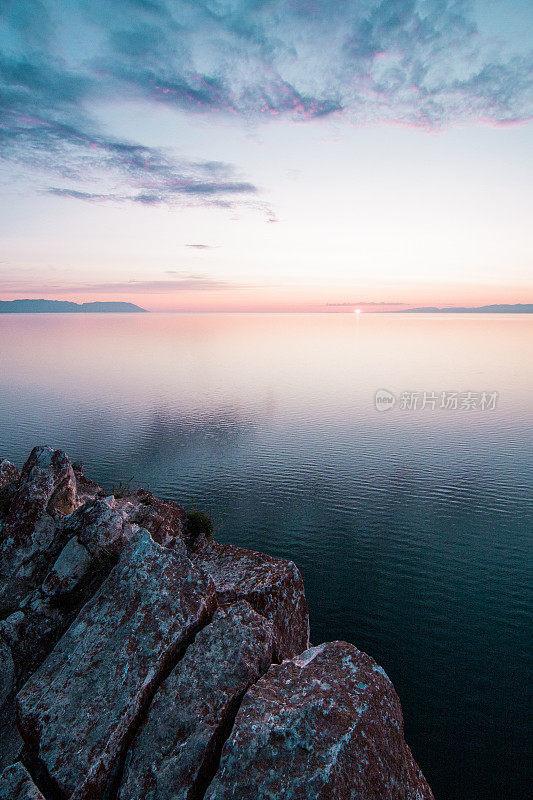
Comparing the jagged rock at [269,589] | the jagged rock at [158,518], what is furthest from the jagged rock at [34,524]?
the jagged rock at [269,589]

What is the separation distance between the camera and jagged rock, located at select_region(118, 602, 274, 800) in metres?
12.4

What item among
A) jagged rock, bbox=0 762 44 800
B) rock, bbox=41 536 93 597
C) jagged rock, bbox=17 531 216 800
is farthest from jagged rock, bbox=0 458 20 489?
jagged rock, bbox=0 762 44 800

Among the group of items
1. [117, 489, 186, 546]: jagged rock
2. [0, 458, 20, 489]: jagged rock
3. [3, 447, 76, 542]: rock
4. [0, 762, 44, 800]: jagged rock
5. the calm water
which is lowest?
the calm water

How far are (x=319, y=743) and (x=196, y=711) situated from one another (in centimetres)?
400

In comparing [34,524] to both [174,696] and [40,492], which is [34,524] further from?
[174,696]

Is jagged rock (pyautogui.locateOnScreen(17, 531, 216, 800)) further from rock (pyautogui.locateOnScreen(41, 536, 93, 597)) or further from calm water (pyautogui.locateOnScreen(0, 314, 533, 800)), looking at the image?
calm water (pyautogui.locateOnScreen(0, 314, 533, 800))

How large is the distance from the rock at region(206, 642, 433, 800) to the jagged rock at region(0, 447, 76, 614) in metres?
13.6

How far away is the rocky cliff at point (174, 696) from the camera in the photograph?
39.7 ft

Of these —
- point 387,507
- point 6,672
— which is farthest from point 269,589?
point 387,507

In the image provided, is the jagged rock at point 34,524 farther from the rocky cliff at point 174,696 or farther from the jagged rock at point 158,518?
the jagged rock at point 158,518

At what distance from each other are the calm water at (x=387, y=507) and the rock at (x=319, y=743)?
20363 millimetres

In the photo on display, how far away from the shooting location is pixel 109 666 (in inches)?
566

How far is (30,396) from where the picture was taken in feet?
427

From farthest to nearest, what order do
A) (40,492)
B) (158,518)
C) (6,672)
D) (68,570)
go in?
(158,518)
(40,492)
(68,570)
(6,672)
